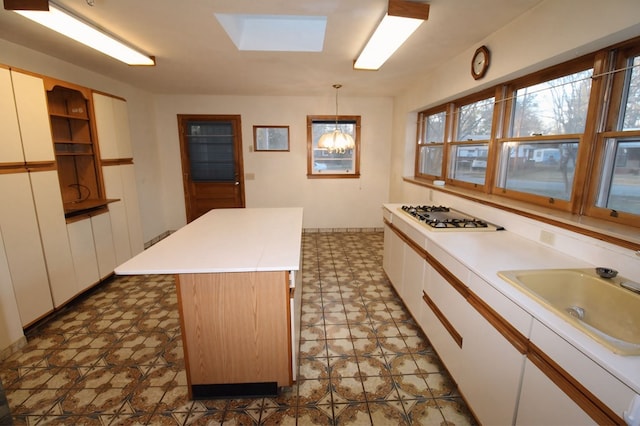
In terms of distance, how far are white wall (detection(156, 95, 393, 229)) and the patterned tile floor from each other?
8.46 ft

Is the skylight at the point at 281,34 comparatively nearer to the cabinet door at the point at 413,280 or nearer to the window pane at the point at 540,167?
the window pane at the point at 540,167

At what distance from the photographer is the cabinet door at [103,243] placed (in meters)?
3.18

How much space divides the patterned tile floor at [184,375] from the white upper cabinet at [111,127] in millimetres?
1689

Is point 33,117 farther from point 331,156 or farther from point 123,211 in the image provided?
point 331,156

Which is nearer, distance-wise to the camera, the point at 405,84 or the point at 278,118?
the point at 405,84

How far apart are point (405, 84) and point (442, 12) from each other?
7.23 feet

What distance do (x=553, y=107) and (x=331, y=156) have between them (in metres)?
3.58

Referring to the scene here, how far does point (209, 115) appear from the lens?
5.08 metres

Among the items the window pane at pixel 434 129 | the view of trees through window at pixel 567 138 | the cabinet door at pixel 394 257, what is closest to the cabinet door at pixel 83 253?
the cabinet door at pixel 394 257

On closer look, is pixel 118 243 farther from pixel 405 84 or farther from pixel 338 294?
pixel 405 84

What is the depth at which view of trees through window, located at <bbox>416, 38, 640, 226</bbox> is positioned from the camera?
1623 millimetres

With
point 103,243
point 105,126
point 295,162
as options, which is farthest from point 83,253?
point 295,162

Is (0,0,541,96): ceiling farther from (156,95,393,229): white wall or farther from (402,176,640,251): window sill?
(402,176,640,251): window sill

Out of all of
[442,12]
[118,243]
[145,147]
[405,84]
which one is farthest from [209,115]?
[442,12]
